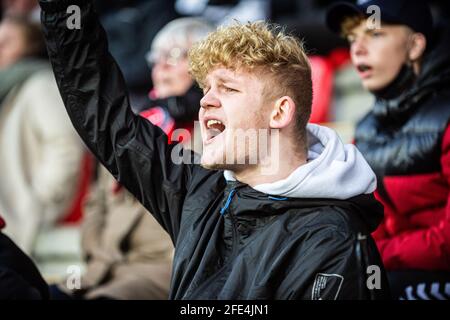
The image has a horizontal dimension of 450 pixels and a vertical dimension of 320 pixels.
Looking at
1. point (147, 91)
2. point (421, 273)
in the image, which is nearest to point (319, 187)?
point (421, 273)

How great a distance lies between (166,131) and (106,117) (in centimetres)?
169

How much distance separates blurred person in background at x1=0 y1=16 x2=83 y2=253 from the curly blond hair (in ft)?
10.5

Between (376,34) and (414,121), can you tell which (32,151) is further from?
(414,121)

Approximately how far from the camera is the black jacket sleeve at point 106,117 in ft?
7.70

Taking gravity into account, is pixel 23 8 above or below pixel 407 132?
above

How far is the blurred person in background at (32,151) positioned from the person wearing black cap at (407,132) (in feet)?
8.63

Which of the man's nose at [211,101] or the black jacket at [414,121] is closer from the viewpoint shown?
the man's nose at [211,101]

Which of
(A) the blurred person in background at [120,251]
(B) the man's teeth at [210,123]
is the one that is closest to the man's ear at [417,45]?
(B) the man's teeth at [210,123]

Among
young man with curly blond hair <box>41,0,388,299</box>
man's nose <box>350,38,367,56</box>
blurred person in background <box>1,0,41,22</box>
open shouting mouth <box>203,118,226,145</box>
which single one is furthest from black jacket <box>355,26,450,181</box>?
blurred person in background <box>1,0,41,22</box>

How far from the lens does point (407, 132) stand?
306cm

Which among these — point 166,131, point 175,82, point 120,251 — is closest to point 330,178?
point 166,131

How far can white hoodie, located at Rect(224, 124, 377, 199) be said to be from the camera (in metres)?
2.08

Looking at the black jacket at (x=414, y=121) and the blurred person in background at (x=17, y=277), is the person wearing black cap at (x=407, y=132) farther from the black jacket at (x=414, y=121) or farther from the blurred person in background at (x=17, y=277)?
the blurred person in background at (x=17, y=277)

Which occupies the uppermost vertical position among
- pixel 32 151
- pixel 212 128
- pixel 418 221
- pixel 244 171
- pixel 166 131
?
pixel 212 128
